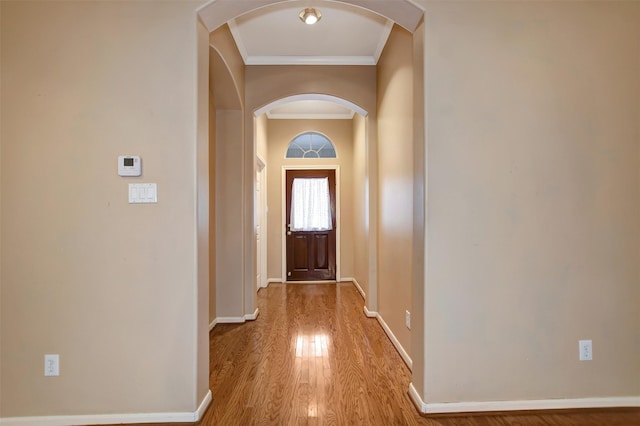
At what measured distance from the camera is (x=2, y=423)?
179 centimetres

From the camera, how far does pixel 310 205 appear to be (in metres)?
5.72

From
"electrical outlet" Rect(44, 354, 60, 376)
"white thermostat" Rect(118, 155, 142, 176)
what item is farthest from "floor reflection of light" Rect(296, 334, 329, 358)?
"white thermostat" Rect(118, 155, 142, 176)

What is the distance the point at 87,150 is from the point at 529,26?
2.61 metres

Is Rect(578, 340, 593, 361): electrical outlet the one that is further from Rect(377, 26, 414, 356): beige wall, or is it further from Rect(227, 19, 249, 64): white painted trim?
Rect(227, 19, 249, 64): white painted trim

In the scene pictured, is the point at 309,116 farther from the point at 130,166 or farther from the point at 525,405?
the point at 525,405

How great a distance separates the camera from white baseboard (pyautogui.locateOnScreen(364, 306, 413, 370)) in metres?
2.48

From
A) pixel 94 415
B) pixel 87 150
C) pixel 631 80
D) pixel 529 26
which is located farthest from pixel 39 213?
pixel 631 80

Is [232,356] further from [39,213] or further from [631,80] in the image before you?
[631,80]

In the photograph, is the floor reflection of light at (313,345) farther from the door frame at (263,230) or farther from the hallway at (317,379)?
the door frame at (263,230)

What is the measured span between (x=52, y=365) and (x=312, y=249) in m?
4.16

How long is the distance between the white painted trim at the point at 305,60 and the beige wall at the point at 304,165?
2.04 metres

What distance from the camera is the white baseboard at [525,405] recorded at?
6.07ft

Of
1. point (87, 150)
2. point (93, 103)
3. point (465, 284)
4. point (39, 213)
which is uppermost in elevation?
point (93, 103)

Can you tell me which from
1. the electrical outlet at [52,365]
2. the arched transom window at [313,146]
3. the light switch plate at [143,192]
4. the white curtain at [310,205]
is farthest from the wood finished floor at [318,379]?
the arched transom window at [313,146]
